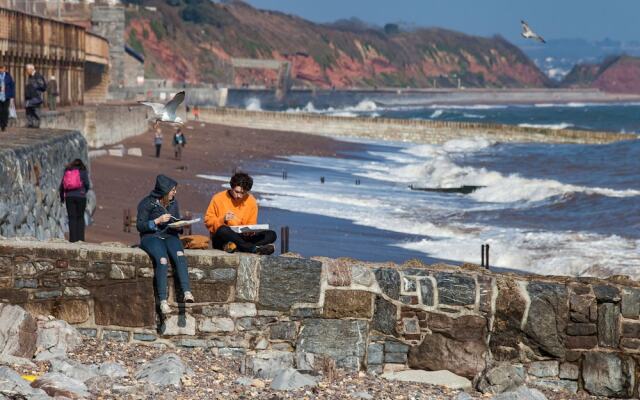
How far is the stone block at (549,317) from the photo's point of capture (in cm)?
1034

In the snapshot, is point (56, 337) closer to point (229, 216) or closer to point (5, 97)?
point (229, 216)

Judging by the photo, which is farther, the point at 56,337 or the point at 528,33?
the point at 528,33

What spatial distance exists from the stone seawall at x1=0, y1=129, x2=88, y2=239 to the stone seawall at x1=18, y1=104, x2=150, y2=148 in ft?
14.5

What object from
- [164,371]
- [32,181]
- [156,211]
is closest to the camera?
[164,371]

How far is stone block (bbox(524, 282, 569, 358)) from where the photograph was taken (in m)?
10.3

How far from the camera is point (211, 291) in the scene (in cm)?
1041

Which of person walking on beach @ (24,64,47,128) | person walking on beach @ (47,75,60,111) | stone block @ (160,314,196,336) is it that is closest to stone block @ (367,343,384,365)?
stone block @ (160,314,196,336)

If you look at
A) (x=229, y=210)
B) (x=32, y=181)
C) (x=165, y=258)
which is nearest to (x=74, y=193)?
(x=32, y=181)

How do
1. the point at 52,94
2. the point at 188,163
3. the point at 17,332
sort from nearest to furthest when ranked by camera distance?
the point at 17,332 → the point at 52,94 → the point at 188,163

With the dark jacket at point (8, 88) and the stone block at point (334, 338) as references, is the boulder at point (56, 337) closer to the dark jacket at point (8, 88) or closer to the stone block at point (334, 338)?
the stone block at point (334, 338)

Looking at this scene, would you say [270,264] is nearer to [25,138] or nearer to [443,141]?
[25,138]

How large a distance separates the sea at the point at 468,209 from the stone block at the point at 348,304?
34.0 ft

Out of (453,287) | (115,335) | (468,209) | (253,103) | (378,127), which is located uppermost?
(453,287)

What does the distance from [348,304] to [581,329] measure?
6.01 feet
